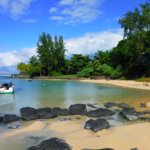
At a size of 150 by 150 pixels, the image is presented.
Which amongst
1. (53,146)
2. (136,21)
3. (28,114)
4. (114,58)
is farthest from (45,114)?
(114,58)

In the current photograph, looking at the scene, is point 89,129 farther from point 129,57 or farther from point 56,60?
point 56,60

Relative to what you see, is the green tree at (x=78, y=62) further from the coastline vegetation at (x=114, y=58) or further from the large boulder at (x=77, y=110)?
the large boulder at (x=77, y=110)

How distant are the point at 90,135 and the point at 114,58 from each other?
206ft

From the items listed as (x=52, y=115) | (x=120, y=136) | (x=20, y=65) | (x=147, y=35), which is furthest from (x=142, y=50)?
(x=20, y=65)

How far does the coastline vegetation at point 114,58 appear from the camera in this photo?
62781mm

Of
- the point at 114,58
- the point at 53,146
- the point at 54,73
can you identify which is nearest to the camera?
the point at 53,146

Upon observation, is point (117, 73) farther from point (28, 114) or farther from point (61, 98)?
point (28, 114)

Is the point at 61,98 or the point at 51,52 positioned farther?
the point at 51,52

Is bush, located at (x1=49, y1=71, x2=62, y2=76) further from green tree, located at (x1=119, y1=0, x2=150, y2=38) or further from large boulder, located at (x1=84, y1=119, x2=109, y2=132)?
large boulder, located at (x1=84, y1=119, x2=109, y2=132)

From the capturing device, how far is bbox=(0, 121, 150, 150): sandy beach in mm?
14430

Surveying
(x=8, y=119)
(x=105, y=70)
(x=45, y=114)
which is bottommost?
(x=8, y=119)

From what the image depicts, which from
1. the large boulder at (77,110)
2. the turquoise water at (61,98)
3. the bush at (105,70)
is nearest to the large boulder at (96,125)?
the large boulder at (77,110)

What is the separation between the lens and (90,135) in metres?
16.3

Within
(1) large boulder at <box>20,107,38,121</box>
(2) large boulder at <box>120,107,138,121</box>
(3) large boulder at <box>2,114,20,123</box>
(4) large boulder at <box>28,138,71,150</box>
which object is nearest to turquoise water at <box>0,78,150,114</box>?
(1) large boulder at <box>20,107,38,121</box>
